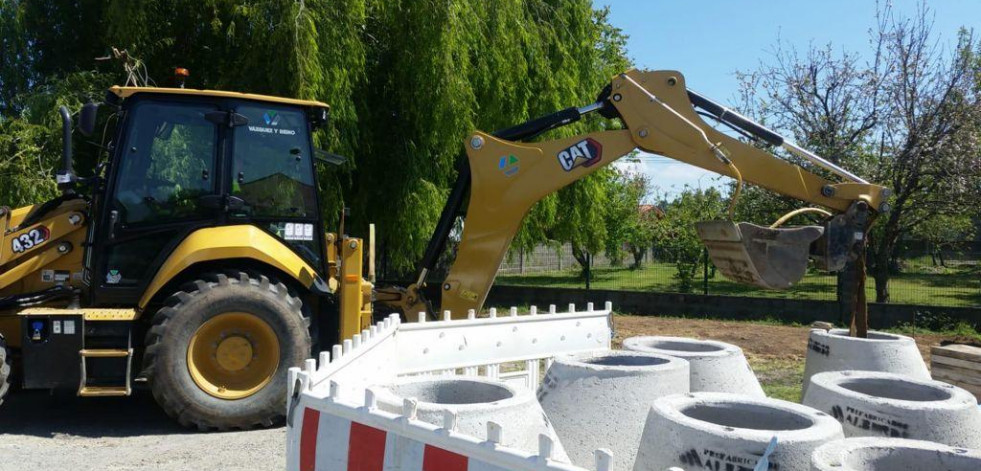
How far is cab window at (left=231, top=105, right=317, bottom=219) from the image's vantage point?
660cm

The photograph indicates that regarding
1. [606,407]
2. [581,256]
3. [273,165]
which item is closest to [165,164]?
[273,165]

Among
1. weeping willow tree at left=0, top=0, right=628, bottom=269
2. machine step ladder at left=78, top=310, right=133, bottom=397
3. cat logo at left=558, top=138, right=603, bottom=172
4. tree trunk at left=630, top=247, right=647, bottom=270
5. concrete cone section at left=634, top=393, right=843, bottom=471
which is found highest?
weeping willow tree at left=0, top=0, right=628, bottom=269

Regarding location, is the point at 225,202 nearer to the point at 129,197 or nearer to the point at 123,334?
the point at 129,197

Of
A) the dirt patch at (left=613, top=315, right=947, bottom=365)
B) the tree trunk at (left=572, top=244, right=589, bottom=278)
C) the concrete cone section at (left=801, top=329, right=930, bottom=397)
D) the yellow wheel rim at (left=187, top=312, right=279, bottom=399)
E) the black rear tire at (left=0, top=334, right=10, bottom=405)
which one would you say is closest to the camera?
the concrete cone section at (left=801, top=329, right=930, bottom=397)

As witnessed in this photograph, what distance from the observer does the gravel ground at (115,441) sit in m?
5.32

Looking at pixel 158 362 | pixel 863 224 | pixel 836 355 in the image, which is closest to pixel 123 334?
pixel 158 362

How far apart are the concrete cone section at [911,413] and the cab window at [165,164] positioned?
4992 millimetres

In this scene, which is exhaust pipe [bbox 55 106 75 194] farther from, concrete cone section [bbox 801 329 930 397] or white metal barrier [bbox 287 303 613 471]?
concrete cone section [bbox 801 329 930 397]

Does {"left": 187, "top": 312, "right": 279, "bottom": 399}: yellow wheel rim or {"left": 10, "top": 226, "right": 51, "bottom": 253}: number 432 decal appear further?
{"left": 10, "top": 226, "right": 51, "bottom": 253}: number 432 decal

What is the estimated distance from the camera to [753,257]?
5.94m

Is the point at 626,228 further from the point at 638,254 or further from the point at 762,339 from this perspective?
the point at 762,339

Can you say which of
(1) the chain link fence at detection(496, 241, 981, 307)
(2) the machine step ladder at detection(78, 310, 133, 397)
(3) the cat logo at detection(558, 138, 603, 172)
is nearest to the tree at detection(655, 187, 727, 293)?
(1) the chain link fence at detection(496, 241, 981, 307)

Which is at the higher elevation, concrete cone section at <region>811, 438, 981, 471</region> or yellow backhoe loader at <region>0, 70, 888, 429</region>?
yellow backhoe loader at <region>0, 70, 888, 429</region>

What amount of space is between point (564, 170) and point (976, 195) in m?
10.6
